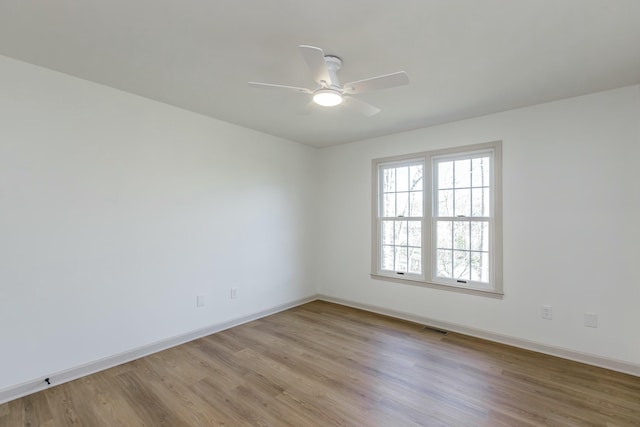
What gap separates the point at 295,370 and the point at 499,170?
2975 millimetres

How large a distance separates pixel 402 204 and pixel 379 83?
2.46 meters

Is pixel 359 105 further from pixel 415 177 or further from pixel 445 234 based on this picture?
pixel 445 234

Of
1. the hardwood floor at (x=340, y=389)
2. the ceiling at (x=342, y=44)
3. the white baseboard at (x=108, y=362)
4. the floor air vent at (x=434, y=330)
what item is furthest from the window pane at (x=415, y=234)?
the white baseboard at (x=108, y=362)

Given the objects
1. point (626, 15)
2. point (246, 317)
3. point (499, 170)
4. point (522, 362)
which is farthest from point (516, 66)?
point (246, 317)

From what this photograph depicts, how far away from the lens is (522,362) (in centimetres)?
280

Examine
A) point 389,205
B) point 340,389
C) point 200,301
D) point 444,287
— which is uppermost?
point 389,205

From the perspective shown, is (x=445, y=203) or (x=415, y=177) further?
(x=415, y=177)

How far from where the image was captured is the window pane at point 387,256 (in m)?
4.25

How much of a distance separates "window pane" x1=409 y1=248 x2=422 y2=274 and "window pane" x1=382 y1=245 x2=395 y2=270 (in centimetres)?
27

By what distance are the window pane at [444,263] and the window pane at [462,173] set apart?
86cm

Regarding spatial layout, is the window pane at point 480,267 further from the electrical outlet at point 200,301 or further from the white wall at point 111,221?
the electrical outlet at point 200,301

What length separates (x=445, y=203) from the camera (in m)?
3.78

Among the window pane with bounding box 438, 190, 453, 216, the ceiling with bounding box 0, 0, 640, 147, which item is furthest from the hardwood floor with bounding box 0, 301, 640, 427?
the ceiling with bounding box 0, 0, 640, 147

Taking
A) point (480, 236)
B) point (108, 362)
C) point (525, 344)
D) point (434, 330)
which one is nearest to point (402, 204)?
point (480, 236)
